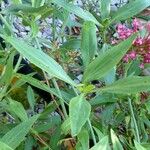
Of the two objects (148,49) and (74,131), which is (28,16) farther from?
(74,131)

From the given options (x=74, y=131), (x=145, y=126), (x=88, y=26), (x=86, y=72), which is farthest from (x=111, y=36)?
(x=74, y=131)

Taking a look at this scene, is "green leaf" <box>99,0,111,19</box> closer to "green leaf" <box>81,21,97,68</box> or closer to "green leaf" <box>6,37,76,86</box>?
"green leaf" <box>81,21,97,68</box>

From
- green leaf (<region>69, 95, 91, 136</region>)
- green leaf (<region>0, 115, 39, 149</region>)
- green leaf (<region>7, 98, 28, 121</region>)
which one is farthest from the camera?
green leaf (<region>7, 98, 28, 121</region>)

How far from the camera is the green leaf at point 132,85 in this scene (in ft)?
2.09

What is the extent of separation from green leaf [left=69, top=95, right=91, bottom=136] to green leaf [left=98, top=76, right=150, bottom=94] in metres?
0.06

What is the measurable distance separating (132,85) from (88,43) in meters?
0.15

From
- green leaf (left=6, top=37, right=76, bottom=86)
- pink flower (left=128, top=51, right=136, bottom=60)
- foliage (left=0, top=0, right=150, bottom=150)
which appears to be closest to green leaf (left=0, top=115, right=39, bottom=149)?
foliage (left=0, top=0, right=150, bottom=150)

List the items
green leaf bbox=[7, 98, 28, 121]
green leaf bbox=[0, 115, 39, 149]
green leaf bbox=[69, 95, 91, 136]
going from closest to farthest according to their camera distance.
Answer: green leaf bbox=[69, 95, 91, 136] → green leaf bbox=[0, 115, 39, 149] → green leaf bbox=[7, 98, 28, 121]

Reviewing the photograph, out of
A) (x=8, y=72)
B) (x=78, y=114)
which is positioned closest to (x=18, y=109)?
(x=8, y=72)

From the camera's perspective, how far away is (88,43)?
2.51 feet

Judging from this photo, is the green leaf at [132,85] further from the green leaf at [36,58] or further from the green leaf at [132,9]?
the green leaf at [132,9]

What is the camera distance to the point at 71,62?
1.15m

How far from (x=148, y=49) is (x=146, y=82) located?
0.26 metres

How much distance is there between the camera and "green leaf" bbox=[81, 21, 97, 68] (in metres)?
0.75
